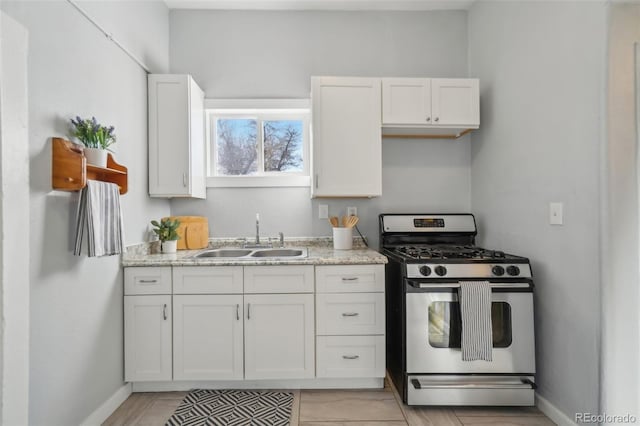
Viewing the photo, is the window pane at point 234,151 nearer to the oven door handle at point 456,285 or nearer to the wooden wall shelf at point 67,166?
the wooden wall shelf at point 67,166

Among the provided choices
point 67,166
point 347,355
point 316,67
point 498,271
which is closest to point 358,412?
point 347,355

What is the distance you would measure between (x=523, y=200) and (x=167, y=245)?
2.49 meters

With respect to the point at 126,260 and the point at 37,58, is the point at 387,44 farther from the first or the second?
the point at 126,260

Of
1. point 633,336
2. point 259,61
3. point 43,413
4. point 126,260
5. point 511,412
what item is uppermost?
point 259,61

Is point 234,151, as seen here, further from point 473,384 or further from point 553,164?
point 473,384

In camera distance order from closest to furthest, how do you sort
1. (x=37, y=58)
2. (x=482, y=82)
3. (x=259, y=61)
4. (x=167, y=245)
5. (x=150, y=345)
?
1. (x=37, y=58)
2. (x=150, y=345)
3. (x=167, y=245)
4. (x=482, y=82)
5. (x=259, y=61)

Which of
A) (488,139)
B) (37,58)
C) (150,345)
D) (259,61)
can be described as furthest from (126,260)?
(488,139)

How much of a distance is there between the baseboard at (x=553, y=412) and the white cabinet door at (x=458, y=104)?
→ 1887 mm

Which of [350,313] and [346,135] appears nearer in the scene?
[350,313]

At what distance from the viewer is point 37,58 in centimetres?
151

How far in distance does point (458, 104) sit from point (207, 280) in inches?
87.5

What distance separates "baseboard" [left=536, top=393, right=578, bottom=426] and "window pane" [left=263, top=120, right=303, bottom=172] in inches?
92.4

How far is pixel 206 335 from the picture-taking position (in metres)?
2.19

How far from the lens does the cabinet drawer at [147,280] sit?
7.17ft
